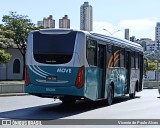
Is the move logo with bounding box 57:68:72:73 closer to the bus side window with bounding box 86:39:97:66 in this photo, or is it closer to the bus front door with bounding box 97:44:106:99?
the bus side window with bounding box 86:39:97:66

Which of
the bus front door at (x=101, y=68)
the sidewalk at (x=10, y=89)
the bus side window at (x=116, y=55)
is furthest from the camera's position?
the sidewalk at (x=10, y=89)

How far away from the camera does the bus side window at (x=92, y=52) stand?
1717cm

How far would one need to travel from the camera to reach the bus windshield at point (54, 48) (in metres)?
16.5

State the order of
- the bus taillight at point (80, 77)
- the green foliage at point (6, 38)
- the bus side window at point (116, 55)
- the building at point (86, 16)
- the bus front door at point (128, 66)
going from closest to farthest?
the bus taillight at point (80, 77), the bus side window at point (116, 55), the bus front door at point (128, 66), the green foliage at point (6, 38), the building at point (86, 16)

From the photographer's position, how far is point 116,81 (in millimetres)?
21375

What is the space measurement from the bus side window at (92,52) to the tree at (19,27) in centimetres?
4477

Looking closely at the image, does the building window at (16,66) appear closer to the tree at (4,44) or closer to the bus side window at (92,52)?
the tree at (4,44)

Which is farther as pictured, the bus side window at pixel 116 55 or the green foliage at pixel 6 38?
the green foliage at pixel 6 38

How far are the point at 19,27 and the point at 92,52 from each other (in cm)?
4762

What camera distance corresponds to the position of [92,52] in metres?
17.7

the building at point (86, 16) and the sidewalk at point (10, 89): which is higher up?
the building at point (86, 16)

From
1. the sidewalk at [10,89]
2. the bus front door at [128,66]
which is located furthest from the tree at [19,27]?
the bus front door at [128,66]

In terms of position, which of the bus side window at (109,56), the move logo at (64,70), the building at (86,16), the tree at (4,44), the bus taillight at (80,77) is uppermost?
the building at (86,16)

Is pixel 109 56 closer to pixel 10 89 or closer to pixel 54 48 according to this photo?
pixel 54 48
